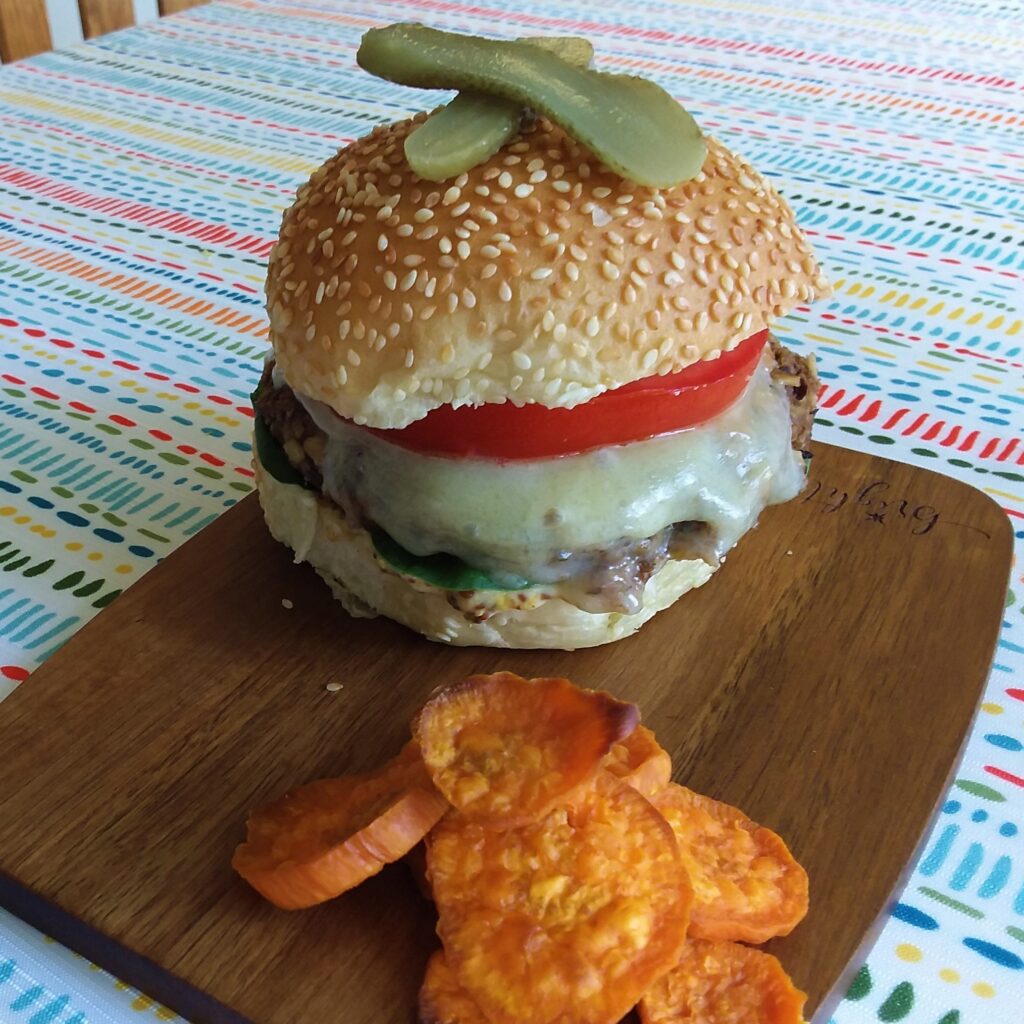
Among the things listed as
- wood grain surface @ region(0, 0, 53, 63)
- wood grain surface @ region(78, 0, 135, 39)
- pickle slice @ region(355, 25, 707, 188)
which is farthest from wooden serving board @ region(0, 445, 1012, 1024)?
wood grain surface @ region(78, 0, 135, 39)

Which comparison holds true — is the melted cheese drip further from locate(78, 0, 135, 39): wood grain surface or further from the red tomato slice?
locate(78, 0, 135, 39): wood grain surface

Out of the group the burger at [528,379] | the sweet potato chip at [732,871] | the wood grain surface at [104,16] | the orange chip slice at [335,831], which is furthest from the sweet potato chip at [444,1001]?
the wood grain surface at [104,16]

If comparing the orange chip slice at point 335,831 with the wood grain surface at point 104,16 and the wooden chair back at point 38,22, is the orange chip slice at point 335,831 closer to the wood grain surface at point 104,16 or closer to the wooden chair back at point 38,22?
the wooden chair back at point 38,22

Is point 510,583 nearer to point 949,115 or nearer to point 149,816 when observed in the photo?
point 149,816

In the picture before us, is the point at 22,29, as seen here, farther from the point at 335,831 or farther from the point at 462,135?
the point at 335,831

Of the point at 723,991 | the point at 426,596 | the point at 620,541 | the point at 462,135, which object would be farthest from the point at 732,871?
the point at 462,135
